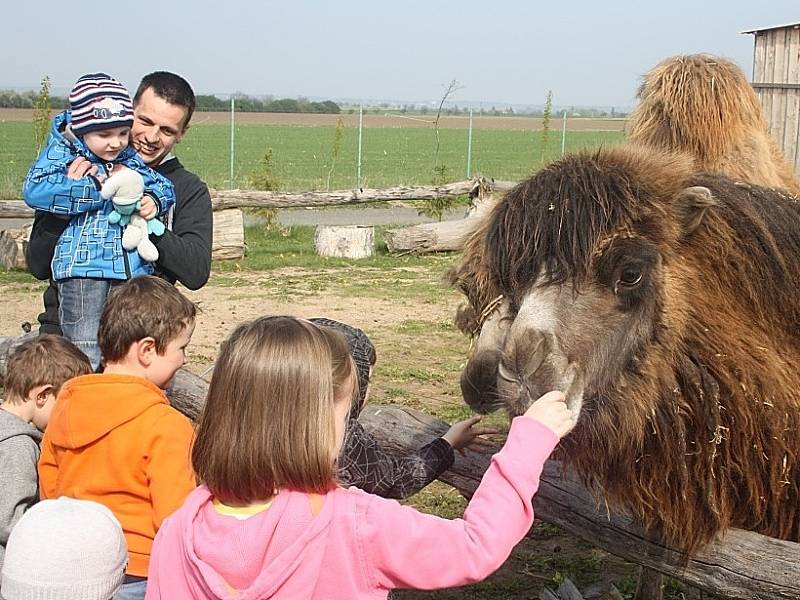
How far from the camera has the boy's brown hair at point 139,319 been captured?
3.16 m

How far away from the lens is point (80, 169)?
3871 mm

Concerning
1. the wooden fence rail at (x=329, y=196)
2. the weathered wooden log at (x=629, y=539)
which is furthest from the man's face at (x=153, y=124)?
the wooden fence rail at (x=329, y=196)

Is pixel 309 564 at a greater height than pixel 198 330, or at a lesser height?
greater

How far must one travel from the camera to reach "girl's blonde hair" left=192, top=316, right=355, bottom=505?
215cm

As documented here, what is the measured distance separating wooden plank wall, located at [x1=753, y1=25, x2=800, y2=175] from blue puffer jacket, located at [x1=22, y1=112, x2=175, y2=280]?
992 cm

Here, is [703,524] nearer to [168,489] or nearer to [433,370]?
[168,489]

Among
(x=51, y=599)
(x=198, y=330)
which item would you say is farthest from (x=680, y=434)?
(x=198, y=330)

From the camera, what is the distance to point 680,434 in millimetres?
3006

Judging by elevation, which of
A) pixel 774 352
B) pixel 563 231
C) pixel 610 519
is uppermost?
pixel 563 231

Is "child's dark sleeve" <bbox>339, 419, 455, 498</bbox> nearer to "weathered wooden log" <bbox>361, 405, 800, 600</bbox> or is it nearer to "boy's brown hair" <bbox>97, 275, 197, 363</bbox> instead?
"weathered wooden log" <bbox>361, 405, 800, 600</bbox>

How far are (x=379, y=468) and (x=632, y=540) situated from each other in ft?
A: 3.08

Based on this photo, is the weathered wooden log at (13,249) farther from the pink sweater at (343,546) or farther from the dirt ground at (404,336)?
the pink sweater at (343,546)

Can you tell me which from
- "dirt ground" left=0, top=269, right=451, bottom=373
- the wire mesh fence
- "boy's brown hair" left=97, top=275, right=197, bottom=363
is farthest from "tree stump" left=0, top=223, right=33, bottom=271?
"boy's brown hair" left=97, top=275, right=197, bottom=363

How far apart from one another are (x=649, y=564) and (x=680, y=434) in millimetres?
518
